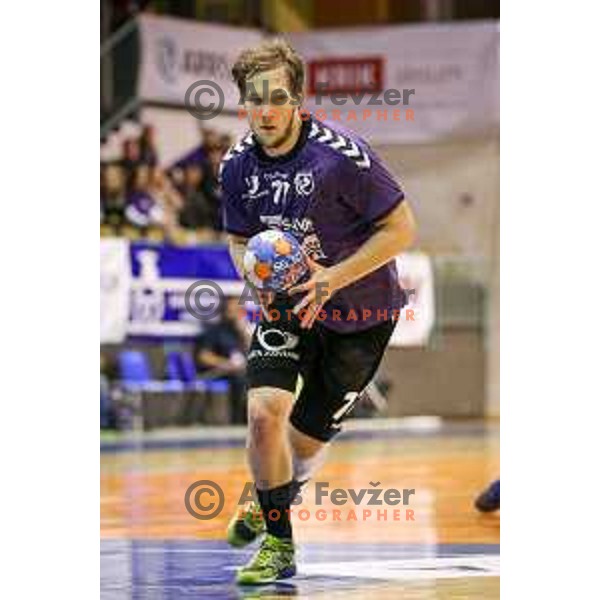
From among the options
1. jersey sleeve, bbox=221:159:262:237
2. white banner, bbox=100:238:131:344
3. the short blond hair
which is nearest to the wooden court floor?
jersey sleeve, bbox=221:159:262:237

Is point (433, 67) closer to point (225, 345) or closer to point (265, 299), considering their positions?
point (225, 345)

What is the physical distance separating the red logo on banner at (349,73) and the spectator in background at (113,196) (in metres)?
2.17

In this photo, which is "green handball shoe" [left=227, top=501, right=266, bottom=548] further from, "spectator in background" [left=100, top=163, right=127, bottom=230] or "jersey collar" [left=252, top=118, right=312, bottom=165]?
"spectator in background" [left=100, top=163, right=127, bottom=230]

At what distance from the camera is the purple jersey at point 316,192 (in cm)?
695

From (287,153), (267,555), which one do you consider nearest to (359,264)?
Answer: (287,153)

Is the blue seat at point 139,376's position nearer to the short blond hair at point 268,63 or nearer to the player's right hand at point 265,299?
the player's right hand at point 265,299

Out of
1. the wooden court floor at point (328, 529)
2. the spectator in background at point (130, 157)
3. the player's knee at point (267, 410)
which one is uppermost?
the spectator in background at point (130, 157)

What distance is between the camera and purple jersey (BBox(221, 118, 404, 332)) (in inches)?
273

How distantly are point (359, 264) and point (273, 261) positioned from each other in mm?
429

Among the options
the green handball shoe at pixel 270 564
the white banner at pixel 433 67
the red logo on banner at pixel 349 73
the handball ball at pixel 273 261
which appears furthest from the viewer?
the white banner at pixel 433 67

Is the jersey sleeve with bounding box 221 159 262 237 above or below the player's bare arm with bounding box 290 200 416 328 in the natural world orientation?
above

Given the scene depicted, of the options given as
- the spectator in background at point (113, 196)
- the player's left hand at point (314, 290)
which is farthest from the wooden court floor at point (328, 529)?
the spectator in background at point (113, 196)

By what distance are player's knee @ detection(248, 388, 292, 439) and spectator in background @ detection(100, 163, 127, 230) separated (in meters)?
11.6

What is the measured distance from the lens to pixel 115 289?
731 inches
